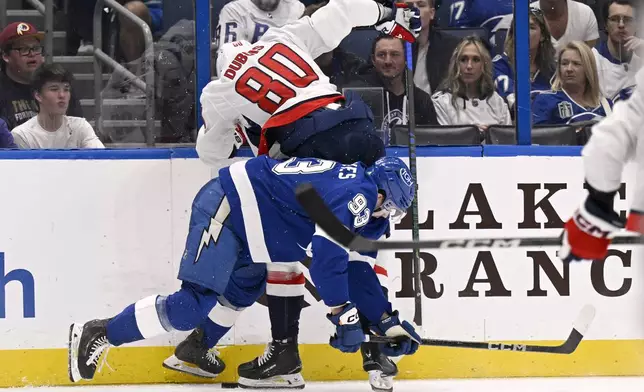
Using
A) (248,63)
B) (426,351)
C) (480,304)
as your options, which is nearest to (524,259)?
(480,304)

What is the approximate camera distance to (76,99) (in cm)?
419

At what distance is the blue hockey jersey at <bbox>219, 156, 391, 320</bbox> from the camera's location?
3.71 metres

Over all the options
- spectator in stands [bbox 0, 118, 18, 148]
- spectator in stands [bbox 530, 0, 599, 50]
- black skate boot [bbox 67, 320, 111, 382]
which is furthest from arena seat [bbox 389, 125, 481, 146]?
spectator in stands [bbox 0, 118, 18, 148]

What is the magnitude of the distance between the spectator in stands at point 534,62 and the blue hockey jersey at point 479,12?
7cm

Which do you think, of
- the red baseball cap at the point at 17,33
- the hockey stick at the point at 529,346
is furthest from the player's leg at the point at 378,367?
the red baseball cap at the point at 17,33

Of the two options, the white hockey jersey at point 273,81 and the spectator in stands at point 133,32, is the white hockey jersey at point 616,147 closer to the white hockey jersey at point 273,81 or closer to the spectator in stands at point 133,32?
the white hockey jersey at point 273,81

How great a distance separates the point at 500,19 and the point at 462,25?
0.17m

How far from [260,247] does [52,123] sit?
0.92 m

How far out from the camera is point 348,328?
374 centimetres

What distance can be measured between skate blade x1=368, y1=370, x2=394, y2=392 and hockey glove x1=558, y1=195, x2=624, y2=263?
1.37 meters

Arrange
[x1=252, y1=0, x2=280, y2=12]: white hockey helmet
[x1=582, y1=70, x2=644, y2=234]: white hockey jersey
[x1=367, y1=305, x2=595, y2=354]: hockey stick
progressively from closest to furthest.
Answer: [x1=582, y1=70, x2=644, y2=234]: white hockey jersey < [x1=367, y1=305, x2=595, y2=354]: hockey stick < [x1=252, y1=0, x2=280, y2=12]: white hockey helmet

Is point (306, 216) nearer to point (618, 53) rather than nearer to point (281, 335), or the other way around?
point (281, 335)

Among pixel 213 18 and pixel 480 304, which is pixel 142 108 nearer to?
pixel 213 18

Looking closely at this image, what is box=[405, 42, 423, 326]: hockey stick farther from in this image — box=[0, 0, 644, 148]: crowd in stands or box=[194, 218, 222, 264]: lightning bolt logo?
box=[194, 218, 222, 264]: lightning bolt logo
